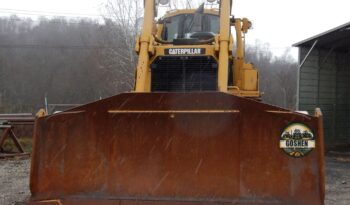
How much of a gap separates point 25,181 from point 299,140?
5803 mm

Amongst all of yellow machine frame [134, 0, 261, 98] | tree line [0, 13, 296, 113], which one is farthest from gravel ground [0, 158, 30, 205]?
tree line [0, 13, 296, 113]

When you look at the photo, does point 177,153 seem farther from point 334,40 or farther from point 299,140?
point 334,40

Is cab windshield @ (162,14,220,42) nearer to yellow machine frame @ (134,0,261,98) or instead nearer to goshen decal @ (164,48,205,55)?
yellow machine frame @ (134,0,261,98)

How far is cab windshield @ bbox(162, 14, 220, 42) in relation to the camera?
7773 millimetres

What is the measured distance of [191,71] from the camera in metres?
6.89

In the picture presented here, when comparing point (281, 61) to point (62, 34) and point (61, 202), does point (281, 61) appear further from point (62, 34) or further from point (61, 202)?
point (61, 202)

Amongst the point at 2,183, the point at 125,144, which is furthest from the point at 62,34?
the point at 125,144

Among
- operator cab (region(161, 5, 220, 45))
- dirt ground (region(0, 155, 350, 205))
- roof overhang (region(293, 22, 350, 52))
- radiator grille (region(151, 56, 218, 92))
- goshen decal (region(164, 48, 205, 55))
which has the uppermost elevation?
roof overhang (region(293, 22, 350, 52))

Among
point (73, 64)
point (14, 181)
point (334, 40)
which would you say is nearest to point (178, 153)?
point (14, 181)

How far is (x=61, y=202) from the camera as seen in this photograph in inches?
173

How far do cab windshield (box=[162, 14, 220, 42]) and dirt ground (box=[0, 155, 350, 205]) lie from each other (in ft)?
9.92

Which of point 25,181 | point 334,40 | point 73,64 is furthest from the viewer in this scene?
point 73,64

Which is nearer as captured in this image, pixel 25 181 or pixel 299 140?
pixel 299 140

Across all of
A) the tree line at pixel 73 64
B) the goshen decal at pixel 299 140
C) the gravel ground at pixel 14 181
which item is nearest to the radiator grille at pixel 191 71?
the goshen decal at pixel 299 140
